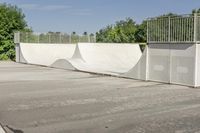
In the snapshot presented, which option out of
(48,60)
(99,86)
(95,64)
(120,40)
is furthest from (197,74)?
(120,40)

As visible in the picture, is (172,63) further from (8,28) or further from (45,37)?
(8,28)

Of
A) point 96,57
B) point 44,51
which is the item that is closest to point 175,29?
point 96,57

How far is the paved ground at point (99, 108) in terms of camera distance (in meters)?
7.91

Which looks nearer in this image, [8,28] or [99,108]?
[99,108]

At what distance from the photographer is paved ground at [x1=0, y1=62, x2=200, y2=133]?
25.9 ft

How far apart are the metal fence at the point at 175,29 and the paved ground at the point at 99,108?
1.95 m

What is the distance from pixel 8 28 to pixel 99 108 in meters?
28.2

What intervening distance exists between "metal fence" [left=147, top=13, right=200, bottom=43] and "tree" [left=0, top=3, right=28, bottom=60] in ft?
72.7

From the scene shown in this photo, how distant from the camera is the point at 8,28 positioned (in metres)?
36.4

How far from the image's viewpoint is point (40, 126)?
795cm

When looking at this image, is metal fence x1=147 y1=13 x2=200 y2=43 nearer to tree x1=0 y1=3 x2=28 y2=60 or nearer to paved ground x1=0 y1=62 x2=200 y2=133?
paved ground x1=0 y1=62 x2=200 y2=133

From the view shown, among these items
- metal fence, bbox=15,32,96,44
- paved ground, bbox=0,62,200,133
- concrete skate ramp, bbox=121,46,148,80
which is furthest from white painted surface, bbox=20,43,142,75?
paved ground, bbox=0,62,200,133

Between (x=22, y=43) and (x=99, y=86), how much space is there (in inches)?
766

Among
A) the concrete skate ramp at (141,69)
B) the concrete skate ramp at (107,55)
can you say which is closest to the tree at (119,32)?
the concrete skate ramp at (107,55)
